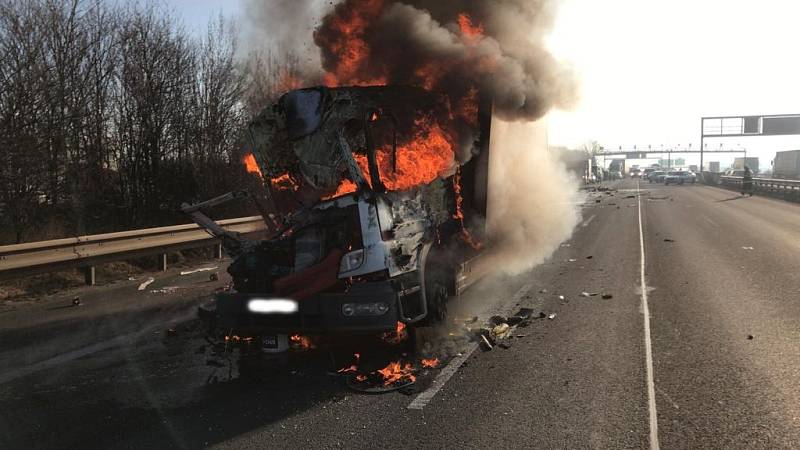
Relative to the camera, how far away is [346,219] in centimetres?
495

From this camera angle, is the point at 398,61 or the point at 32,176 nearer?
the point at 398,61

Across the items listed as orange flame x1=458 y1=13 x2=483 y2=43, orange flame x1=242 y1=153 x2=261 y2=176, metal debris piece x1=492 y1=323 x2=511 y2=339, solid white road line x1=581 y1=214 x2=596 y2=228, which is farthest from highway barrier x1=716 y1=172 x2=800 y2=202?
orange flame x1=242 y1=153 x2=261 y2=176

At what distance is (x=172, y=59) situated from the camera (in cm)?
1571

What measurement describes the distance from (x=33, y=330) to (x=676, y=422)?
6.93 metres

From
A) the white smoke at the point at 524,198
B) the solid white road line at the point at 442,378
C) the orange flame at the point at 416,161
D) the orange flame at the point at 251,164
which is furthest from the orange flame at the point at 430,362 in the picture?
the white smoke at the point at 524,198

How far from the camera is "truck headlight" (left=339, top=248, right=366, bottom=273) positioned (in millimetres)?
4840

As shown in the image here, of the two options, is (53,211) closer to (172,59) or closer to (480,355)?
(172,59)

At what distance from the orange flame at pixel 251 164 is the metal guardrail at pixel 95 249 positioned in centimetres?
61

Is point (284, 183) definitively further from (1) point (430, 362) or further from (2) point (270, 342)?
(1) point (430, 362)

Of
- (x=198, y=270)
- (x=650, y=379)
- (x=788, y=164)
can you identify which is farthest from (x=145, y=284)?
(x=788, y=164)

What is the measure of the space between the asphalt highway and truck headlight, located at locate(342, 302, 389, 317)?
0.62 metres

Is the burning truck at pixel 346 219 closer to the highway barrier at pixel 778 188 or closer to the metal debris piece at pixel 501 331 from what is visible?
the metal debris piece at pixel 501 331

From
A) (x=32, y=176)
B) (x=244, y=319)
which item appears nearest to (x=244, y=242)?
(x=244, y=319)

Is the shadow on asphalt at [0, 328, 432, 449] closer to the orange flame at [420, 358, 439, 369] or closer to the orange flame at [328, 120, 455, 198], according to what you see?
the orange flame at [420, 358, 439, 369]
